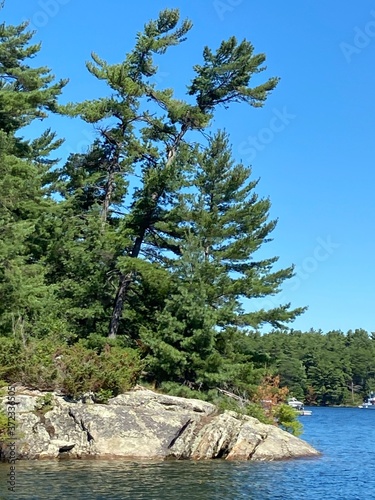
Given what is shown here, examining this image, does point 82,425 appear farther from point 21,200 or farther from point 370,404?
point 370,404

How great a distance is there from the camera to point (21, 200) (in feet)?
83.7

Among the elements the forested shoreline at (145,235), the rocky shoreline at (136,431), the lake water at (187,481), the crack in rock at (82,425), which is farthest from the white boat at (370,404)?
the crack in rock at (82,425)

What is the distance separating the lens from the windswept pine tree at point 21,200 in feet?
70.0

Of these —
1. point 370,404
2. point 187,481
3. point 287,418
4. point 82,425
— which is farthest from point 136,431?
point 370,404

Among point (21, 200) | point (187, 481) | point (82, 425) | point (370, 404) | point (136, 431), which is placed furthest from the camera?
point (370, 404)

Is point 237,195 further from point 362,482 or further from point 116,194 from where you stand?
point 362,482

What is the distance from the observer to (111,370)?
21047mm

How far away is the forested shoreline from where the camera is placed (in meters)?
24.2

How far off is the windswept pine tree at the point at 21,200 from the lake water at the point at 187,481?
20.2 ft

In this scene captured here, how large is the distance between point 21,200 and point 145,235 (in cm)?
674

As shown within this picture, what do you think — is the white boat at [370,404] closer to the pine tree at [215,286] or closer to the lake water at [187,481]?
the pine tree at [215,286]

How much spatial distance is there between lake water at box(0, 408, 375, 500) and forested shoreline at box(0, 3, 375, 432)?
4.57 m

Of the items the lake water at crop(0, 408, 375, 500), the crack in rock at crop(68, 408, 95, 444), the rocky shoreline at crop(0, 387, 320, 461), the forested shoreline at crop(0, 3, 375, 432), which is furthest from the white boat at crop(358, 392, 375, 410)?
the crack in rock at crop(68, 408, 95, 444)

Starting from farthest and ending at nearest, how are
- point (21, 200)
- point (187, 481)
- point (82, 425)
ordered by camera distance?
point (21, 200) < point (82, 425) < point (187, 481)
